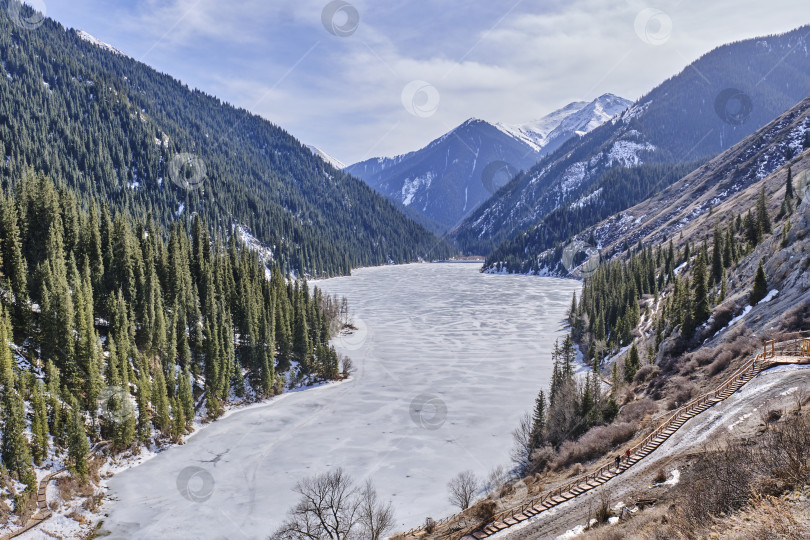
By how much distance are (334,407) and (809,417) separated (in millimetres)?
64966

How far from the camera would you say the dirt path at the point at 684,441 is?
28.1m

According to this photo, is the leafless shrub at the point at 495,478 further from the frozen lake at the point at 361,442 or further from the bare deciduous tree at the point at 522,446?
the bare deciduous tree at the point at 522,446

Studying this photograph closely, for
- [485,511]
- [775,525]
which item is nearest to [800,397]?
[775,525]

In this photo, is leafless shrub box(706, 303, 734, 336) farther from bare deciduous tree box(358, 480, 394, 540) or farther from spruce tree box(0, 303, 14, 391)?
spruce tree box(0, 303, 14, 391)

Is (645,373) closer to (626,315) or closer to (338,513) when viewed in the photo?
(626,315)

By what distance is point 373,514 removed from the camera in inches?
1818

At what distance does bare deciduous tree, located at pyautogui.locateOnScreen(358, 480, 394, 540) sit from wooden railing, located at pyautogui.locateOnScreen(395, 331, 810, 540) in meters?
2.06

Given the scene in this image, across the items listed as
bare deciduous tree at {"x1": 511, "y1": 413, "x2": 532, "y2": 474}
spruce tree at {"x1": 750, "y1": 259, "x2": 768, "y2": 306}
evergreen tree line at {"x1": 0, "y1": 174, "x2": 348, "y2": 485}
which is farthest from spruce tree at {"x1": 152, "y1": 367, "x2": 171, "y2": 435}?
spruce tree at {"x1": 750, "y1": 259, "x2": 768, "y2": 306}

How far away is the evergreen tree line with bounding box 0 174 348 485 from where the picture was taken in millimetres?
52156

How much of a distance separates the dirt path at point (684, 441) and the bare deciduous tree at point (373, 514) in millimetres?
14355

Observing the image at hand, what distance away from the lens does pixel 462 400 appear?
258ft

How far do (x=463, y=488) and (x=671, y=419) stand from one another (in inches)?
Result: 791

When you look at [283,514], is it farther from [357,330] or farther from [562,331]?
[562,331]

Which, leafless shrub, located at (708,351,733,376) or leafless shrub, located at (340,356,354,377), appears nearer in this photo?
leafless shrub, located at (708,351,733,376)
